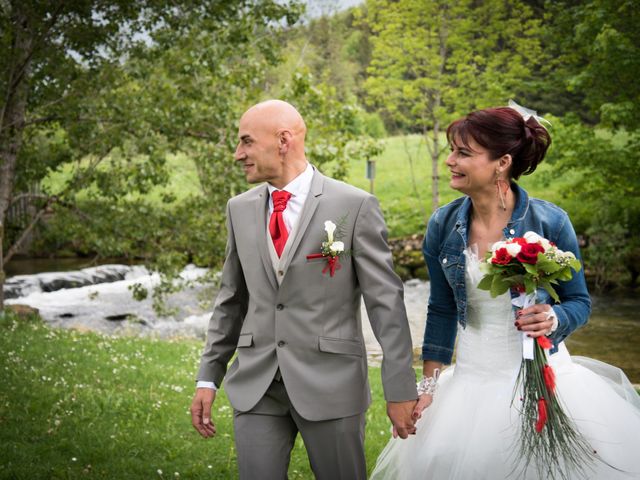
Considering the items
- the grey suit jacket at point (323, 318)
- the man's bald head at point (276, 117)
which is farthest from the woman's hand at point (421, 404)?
the man's bald head at point (276, 117)

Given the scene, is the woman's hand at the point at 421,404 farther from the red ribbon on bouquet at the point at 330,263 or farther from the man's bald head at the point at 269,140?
the man's bald head at the point at 269,140

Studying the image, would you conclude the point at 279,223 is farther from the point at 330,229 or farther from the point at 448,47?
the point at 448,47

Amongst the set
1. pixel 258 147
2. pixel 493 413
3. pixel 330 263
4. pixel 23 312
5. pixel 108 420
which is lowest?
pixel 23 312

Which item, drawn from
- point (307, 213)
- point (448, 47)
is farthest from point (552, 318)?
point (448, 47)

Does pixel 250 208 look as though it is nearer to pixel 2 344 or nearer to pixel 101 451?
pixel 101 451

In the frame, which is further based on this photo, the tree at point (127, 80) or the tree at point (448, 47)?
the tree at point (448, 47)

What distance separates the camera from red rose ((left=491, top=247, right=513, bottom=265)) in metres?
3.33

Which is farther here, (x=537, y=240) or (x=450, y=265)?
(x=450, y=265)

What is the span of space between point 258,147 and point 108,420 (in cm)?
435

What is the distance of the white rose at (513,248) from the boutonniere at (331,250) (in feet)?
2.54

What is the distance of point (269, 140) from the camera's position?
3783 mm

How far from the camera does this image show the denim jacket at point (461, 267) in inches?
144

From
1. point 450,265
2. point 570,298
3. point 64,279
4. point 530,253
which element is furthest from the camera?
point 64,279

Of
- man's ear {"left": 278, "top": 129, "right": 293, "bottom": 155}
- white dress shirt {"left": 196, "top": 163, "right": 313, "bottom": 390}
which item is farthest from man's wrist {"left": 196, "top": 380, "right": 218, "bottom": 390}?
man's ear {"left": 278, "top": 129, "right": 293, "bottom": 155}
